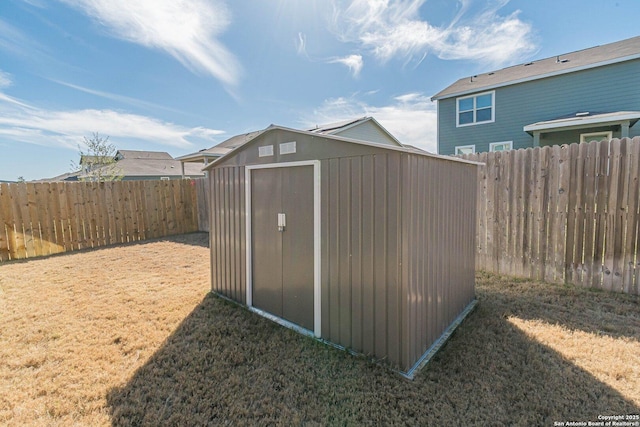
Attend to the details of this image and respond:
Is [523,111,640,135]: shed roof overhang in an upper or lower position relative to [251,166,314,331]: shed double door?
upper

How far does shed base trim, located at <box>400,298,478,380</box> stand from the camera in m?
2.31

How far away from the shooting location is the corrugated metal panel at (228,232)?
3646 mm

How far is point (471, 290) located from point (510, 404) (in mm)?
1886

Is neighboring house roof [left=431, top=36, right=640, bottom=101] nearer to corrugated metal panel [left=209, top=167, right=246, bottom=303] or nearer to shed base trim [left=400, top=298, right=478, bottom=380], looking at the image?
shed base trim [left=400, top=298, right=478, bottom=380]

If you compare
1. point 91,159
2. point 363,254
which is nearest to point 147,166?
point 91,159

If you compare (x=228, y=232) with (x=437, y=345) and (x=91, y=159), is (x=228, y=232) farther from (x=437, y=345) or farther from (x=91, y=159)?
(x=91, y=159)

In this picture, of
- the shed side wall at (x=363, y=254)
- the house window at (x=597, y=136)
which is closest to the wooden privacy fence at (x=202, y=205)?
the shed side wall at (x=363, y=254)

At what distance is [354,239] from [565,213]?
3467 millimetres

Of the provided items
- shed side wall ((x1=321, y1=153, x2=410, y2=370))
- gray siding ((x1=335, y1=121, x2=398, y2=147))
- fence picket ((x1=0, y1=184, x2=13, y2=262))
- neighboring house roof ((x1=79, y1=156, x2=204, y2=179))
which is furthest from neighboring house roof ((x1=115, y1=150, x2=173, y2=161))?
shed side wall ((x1=321, y1=153, x2=410, y2=370))

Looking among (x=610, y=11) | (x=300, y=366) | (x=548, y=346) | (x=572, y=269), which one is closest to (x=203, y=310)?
(x=300, y=366)

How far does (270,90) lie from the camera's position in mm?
11133

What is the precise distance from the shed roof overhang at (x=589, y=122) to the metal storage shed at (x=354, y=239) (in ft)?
Answer: 27.5

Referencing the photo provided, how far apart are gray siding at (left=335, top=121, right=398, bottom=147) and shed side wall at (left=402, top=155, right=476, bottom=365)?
25.7 feet

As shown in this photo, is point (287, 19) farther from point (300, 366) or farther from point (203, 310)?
point (300, 366)
